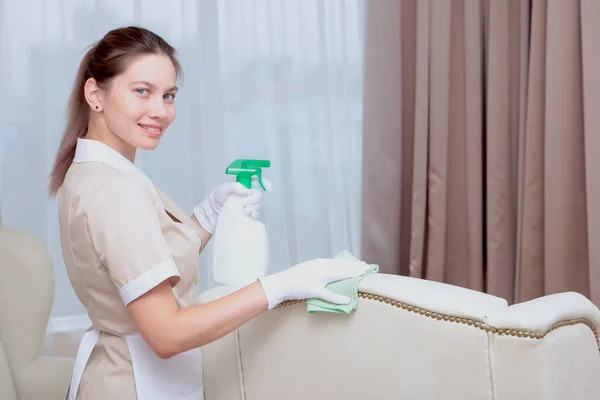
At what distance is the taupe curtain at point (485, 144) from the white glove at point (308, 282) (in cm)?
110

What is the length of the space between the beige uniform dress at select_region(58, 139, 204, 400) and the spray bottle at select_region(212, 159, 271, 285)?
0.30 ft

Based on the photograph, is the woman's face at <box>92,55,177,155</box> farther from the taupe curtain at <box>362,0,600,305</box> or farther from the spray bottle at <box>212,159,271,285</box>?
the taupe curtain at <box>362,0,600,305</box>

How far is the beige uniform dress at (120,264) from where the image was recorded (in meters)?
1.02

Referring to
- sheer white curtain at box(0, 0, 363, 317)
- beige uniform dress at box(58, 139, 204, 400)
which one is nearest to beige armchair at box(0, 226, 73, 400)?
beige uniform dress at box(58, 139, 204, 400)

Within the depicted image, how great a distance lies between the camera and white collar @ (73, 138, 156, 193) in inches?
45.4

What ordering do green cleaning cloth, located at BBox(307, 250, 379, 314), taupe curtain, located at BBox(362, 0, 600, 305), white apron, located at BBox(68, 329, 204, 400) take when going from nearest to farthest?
green cleaning cloth, located at BBox(307, 250, 379, 314) < white apron, located at BBox(68, 329, 204, 400) < taupe curtain, located at BBox(362, 0, 600, 305)

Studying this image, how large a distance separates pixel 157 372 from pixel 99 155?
13.9 inches

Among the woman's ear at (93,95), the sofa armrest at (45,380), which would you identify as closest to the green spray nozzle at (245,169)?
the woman's ear at (93,95)

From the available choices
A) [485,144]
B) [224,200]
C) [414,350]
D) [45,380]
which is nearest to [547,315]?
[414,350]

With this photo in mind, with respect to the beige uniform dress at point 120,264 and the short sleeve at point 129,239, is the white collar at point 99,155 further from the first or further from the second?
the short sleeve at point 129,239

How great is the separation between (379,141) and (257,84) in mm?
443

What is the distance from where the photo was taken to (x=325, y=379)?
1051 millimetres

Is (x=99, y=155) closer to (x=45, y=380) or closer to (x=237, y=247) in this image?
(x=237, y=247)

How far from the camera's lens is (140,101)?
1174mm
